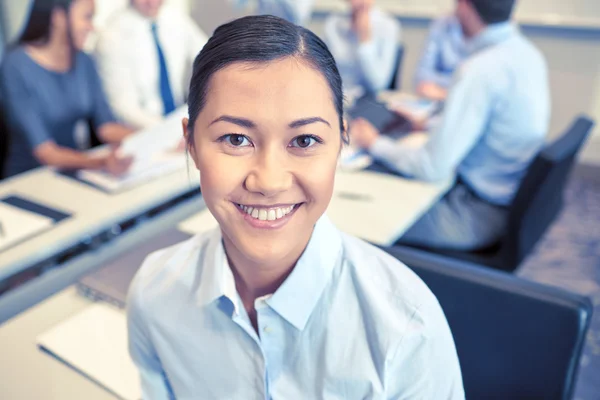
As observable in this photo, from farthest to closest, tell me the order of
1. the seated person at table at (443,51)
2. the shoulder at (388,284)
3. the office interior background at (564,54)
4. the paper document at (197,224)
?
the seated person at table at (443,51) → the office interior background at (564,54) → the paper document at (197,224) → the shoulder at (388,284)

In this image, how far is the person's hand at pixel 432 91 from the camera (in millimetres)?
2523

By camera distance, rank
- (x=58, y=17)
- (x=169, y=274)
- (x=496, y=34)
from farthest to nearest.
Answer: (x=58, y=17)
(x=496, y=34)
(x=169, y=274)

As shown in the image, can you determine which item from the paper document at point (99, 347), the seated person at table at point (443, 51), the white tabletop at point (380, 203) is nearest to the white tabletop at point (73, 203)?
the paper document at point (99, 347)

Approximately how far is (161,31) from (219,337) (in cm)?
170

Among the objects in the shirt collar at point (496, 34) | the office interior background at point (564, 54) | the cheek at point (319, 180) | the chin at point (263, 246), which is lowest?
the office interior background at point (564, 54)

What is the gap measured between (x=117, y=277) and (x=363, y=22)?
2094 millimetres

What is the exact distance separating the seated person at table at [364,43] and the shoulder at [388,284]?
2.04 meters

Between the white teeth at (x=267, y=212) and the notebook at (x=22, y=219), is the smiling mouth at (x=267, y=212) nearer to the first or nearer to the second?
the white teeth at (x=267, y=212)

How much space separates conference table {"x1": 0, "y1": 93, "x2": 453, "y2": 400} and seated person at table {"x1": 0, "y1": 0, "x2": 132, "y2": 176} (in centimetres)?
29

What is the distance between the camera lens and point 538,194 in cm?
141

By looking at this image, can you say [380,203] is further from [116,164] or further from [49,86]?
[49,86]

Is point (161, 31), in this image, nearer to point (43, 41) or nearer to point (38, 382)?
point (43, 41)

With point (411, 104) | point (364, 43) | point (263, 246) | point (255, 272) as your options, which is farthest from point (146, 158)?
point (364, 43)

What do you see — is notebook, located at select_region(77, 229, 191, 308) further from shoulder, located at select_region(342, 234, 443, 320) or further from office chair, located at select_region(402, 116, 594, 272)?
office chair, located at select_region(402, 116, 594, 272)
